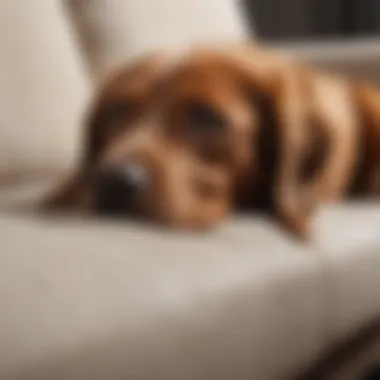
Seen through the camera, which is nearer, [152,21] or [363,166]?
[363,166]

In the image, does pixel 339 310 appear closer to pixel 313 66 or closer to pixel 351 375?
pixel 351 375

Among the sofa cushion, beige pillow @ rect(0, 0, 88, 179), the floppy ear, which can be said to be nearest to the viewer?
the sofa cushion

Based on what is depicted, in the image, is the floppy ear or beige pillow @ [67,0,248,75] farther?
beige pillow @ [67,0,248,75]

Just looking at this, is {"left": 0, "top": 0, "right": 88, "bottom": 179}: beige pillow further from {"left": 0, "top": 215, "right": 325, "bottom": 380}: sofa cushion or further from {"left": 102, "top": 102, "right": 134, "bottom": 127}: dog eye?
{"left": 0, "top": 215, "right": 325, "bottom": 380}: sofa cushion

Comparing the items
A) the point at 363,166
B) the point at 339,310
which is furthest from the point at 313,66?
the point at 339,310

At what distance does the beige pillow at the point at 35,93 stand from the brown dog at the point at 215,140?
193 mm

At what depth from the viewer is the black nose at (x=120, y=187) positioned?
1249 mm

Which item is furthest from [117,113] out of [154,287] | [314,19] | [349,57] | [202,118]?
[314,19]

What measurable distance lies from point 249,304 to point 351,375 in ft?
0.48

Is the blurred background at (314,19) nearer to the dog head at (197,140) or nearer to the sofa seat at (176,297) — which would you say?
the dog head at (197,140)

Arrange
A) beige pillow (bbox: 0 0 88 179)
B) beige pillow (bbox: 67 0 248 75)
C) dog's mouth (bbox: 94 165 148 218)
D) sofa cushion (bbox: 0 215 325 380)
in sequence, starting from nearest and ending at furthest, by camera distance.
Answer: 1. sofa cushion (bbox: 0 215 325 380)
2. dog's mouth (bbox: 94 165 148 218)
3. beige pillow (bbox: 0 0 88 179)
4. beige pillow (bbox: 67 0 248 75)

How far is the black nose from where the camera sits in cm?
125

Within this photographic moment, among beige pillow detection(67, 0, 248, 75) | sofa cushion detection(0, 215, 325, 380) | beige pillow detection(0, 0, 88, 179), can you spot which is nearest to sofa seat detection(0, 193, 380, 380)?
sofa cushion detection(0, 215, 325, 380)

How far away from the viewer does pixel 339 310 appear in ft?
3.96
